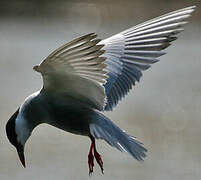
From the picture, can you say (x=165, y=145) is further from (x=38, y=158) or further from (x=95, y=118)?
(x=95, y=118)

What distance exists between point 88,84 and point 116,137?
4.3 inches

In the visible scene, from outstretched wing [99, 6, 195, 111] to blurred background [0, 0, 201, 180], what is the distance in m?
1.19

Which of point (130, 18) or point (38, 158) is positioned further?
point (130, 18)

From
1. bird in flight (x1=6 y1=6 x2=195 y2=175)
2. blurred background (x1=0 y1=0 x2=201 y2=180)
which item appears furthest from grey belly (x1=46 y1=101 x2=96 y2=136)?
blurred background (x1=0 y1=0 x2=201 y2=180)

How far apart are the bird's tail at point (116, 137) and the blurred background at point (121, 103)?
135 centimetres

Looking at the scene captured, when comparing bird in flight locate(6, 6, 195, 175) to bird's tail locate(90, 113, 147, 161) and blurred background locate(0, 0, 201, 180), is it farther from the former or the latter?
blurred background locate(0, 0, 201, 180)

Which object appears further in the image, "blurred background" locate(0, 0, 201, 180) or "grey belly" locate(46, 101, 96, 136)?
"blurred background" locate(0, 0, 201, 180)

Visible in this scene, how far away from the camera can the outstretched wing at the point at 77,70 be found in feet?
3.67

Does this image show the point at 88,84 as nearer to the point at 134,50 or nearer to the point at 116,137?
the point at 116,137

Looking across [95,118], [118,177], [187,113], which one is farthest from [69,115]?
[187,113]

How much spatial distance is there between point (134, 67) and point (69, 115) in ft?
0.72

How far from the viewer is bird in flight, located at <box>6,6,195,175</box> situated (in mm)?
1132

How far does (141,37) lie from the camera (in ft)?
4.51

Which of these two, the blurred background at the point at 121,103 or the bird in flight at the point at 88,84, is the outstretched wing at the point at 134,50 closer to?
the bird in flight at the point at 88,84
